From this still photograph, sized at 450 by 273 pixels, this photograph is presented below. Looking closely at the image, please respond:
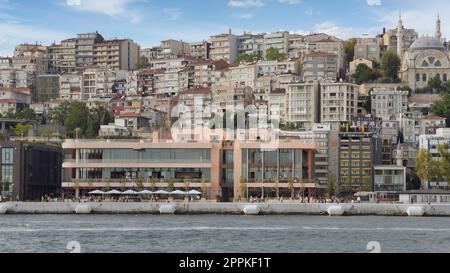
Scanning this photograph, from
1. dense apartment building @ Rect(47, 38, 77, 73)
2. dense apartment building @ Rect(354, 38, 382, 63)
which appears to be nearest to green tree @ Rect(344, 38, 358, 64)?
dense apartment building @ Rect(354, 38, 382, 63)

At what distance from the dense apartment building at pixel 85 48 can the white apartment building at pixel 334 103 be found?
57239mm

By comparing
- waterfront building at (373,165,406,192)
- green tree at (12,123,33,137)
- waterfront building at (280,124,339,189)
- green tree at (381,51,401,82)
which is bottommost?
waterfront building at (373,165,406,192)

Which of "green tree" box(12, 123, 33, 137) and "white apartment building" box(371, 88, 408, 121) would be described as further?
"white apartment building" box(371, 88, 408, 121)

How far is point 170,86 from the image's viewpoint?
13875 cm

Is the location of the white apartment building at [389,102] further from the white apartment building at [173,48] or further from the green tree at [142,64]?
the green tree at [142,64]

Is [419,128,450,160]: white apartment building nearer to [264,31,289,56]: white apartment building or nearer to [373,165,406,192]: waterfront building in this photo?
[373,165,406,192]: waterfront building

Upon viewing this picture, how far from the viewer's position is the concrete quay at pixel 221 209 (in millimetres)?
56812

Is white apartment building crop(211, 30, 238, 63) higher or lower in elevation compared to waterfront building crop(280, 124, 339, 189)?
higher

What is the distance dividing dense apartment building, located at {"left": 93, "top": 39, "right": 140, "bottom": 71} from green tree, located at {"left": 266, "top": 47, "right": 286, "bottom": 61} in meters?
24.8

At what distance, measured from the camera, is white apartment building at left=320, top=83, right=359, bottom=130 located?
106m

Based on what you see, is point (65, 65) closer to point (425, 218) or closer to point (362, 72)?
point (362, 72)

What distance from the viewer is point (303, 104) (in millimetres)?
108312

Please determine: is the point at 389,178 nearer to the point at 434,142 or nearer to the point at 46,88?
the point at 434,142
